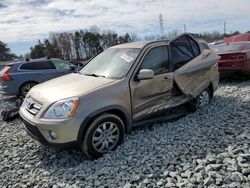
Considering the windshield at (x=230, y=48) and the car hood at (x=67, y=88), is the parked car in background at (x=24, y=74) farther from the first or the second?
the windshield at (x=230, y=48)

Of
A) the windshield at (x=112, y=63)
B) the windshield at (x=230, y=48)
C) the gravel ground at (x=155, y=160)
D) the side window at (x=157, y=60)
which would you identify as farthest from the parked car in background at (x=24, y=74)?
the windshield at (x=230, y=48)

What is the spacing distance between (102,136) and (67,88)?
0.95 metres

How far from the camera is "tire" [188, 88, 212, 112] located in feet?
19.6

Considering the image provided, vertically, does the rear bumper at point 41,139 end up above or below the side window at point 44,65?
below

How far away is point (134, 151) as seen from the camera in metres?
4.25

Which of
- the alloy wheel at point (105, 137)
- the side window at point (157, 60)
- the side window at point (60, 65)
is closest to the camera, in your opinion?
the alloy wheel at point (105, 137)

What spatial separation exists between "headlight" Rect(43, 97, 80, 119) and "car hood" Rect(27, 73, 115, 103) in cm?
10

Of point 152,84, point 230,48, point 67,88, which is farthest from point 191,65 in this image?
point 230,48

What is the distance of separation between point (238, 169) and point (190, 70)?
2.77 m

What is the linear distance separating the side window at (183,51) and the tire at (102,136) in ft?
6.08

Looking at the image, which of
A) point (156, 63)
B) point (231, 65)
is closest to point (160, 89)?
point (156, 63)

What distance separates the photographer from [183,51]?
5.76 meters

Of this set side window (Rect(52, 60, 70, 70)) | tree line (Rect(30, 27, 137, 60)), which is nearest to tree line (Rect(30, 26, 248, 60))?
tree line (Rect(30, 27, 137, 60))

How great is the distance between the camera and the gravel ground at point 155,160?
3408 millimetres
